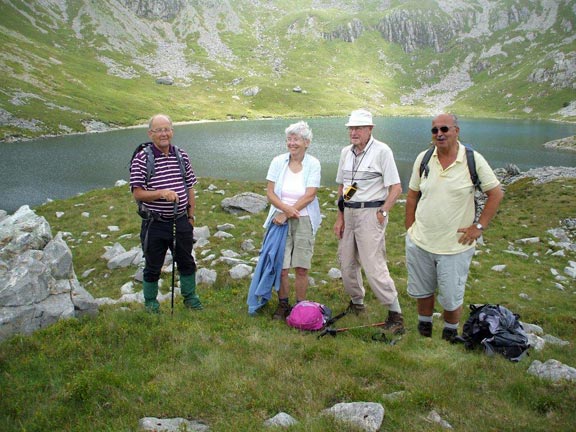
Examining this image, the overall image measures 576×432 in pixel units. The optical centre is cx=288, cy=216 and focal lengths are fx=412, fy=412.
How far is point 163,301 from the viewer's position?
1014 centimetres

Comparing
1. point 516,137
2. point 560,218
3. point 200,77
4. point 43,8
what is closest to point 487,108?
point 516,137

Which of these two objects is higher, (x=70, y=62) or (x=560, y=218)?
(x=70, y=62)

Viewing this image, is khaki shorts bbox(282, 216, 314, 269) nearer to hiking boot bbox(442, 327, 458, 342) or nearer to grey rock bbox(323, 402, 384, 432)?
hiking boot bbox(442, 327, 458, 342)

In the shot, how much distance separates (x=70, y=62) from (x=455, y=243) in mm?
181095

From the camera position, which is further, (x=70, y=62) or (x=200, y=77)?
(x=200, y=77)

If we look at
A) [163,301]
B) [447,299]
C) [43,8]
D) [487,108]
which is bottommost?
[163,301]

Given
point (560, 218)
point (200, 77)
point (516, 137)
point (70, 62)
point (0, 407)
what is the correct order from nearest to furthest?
point (0, 407) < point (560, 218) < point (516, 137) < point (70, 62) < point (200, 77)

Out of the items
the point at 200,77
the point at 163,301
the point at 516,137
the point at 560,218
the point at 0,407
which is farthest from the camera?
the point at 200,77

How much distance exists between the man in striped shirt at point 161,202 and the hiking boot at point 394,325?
423 cm

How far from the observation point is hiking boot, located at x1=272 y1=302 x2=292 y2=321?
28.1 ft

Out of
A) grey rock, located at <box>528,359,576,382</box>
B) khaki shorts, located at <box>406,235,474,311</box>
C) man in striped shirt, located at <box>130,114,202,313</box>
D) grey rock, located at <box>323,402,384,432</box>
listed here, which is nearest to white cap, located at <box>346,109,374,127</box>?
khaki shorts, located at <box>406,235,474,311</box>

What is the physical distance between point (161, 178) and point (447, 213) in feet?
17.5

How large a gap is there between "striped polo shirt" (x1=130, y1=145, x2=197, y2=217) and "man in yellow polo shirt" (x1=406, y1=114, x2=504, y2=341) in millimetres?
4557

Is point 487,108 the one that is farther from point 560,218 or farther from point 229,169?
point 560,218
